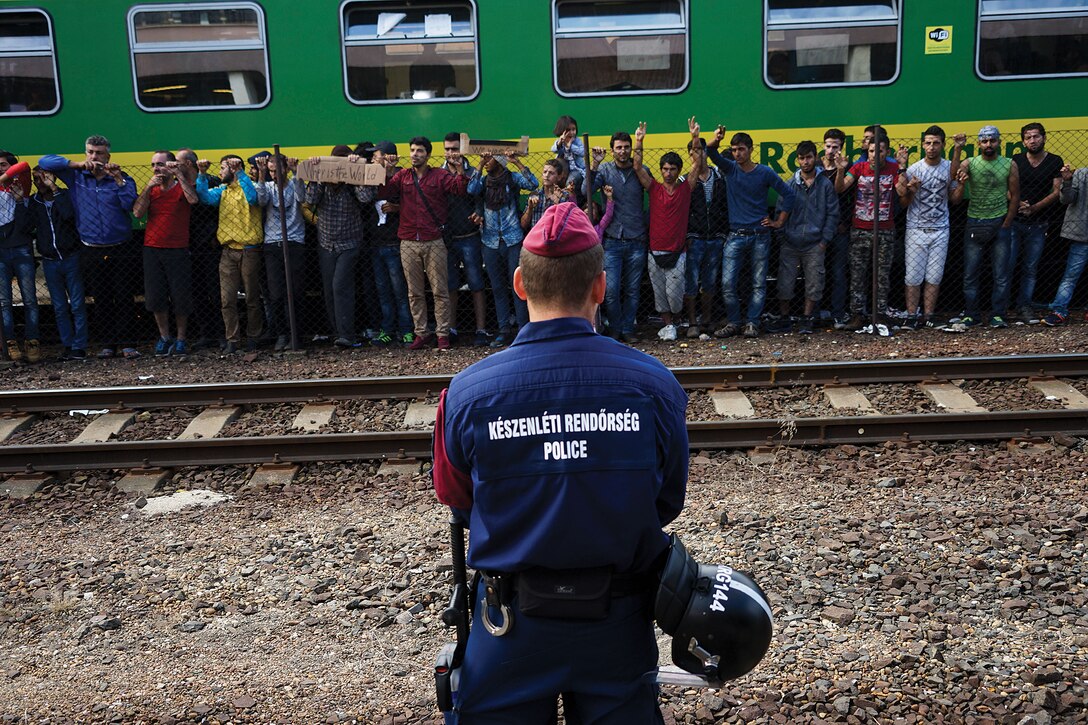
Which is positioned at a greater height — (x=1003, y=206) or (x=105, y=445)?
(x=1003, y=206)

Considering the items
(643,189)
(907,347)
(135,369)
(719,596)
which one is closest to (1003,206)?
(907,347)

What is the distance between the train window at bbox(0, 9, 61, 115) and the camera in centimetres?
1088

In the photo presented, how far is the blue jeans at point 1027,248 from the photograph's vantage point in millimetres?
10844

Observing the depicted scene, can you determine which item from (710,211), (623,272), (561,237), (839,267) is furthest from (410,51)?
(561,237)

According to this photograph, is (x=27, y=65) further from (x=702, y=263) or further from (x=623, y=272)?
(x=702, y=263)

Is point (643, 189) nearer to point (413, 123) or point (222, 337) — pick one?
point (413, 123)

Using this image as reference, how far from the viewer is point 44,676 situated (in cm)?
484

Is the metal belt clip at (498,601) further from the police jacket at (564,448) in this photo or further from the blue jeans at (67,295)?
the blue jeans at (67,295)

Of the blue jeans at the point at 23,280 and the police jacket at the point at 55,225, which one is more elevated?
the police jacket at the point at 55,225

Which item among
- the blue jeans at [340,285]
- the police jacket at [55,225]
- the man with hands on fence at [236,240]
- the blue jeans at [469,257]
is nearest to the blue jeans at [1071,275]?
the blue jeans at [469,257]

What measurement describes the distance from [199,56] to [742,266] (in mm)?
5758

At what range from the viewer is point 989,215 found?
1073 cm

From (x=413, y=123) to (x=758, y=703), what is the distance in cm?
800

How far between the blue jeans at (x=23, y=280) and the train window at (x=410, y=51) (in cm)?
357
